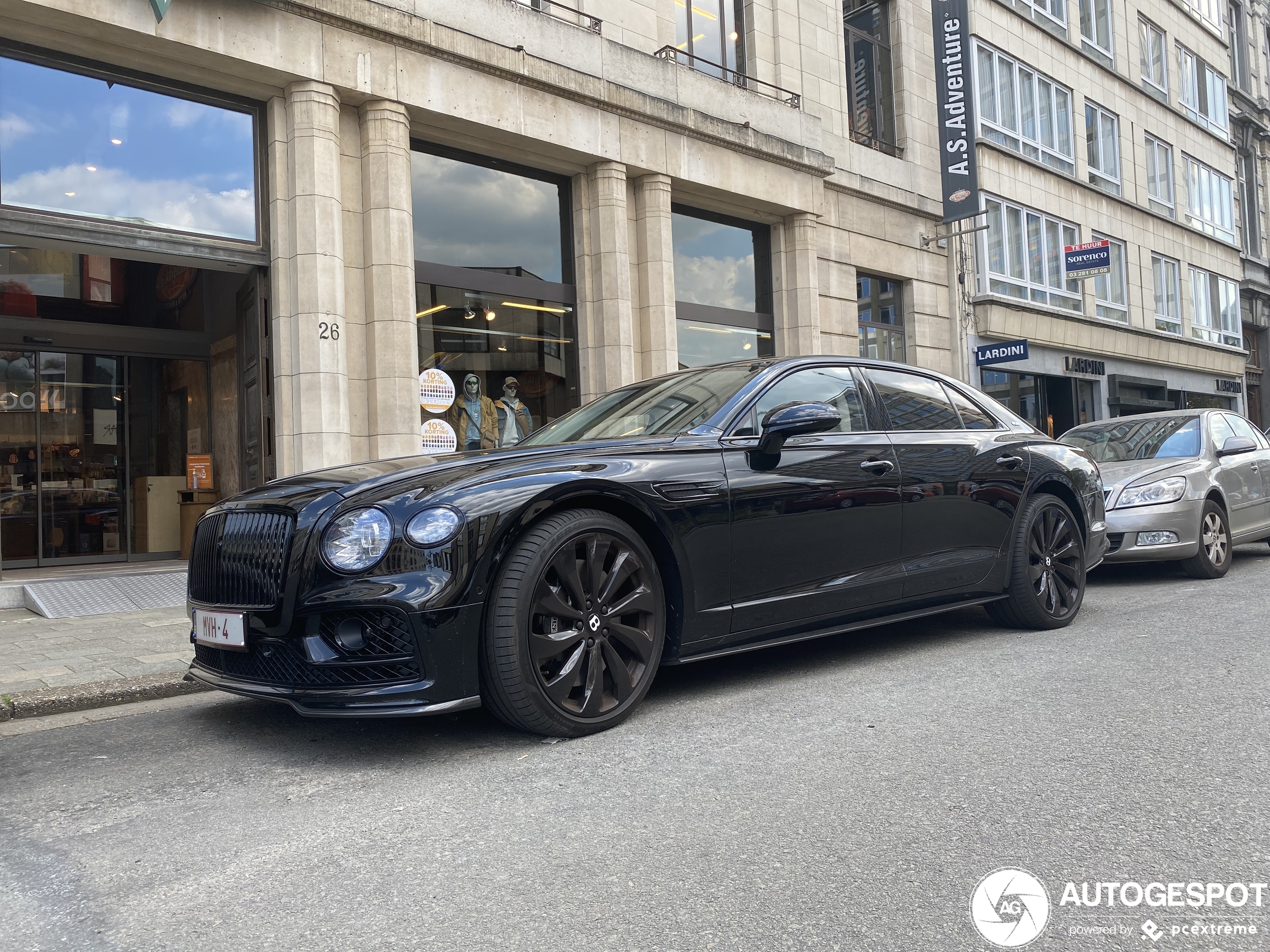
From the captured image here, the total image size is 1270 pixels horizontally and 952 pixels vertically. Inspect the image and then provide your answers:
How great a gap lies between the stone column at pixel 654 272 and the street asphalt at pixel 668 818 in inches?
365

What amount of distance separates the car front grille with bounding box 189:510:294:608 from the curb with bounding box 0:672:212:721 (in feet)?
3.51

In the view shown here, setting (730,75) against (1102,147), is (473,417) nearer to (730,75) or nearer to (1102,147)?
(730,75)

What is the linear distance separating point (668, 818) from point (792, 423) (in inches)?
74.3

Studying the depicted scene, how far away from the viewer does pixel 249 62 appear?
9703mm

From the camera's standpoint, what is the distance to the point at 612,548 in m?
3.86

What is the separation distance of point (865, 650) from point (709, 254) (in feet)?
35.2

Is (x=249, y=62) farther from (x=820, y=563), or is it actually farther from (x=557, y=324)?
(x=820, y=563)

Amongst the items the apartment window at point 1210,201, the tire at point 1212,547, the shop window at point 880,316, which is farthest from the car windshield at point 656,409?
the apartment window at point 1210,201

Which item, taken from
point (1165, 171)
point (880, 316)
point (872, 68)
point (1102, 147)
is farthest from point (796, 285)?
point (1165, 171)

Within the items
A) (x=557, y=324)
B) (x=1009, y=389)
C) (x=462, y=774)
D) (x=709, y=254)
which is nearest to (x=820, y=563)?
(x=462, y=774)

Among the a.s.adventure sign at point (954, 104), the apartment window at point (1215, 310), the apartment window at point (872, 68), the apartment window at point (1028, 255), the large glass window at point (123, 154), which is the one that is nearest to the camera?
the large glass window at point (123, 154)

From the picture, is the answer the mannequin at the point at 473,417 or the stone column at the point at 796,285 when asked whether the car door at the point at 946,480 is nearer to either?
the mannequin at the point at 473,417

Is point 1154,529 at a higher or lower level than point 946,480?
lower

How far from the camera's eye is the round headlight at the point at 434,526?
136 inches
